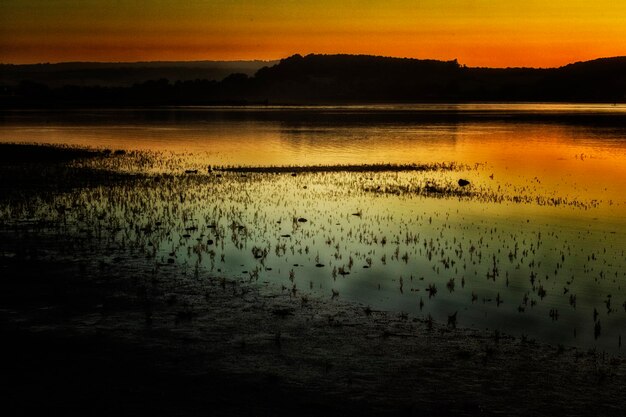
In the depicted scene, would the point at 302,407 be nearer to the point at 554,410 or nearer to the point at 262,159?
the point at 554,410

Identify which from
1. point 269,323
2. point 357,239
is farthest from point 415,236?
point 269,323

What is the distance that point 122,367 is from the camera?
35.5 feet

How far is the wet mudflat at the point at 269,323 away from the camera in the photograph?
9836 millimetres

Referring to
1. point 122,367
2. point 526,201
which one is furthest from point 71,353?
point 526,201

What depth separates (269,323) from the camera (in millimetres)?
13242

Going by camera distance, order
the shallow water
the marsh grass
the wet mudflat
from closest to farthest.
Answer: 1. the wet mudflat
2. the shallow water
3. the marsh grass

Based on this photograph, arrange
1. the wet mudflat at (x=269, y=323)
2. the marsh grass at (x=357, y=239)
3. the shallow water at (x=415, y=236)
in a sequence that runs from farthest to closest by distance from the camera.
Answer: the marsh grass at (x=357, y=239) → the shallow water at (x=415, y=236) → the wet mudflat at (x=269, y=323)

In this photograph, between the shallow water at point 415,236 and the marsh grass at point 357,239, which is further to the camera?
the marsh grass at point 357,239

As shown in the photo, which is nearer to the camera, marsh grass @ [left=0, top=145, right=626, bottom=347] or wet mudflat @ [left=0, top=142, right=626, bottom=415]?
wet mudflat @ [left=0, top=142, right=626, bottom=415]

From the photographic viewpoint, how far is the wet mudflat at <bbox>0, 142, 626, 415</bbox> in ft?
32.3

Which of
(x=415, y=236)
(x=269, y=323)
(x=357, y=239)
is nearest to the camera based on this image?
(x=269, y=323)

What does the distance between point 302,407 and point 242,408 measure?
0.87 m

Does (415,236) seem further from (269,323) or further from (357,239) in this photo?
(269,323)

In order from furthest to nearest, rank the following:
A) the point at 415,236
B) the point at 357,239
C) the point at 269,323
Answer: the point at 415,236, the point at 357,239, the point at 269,323
